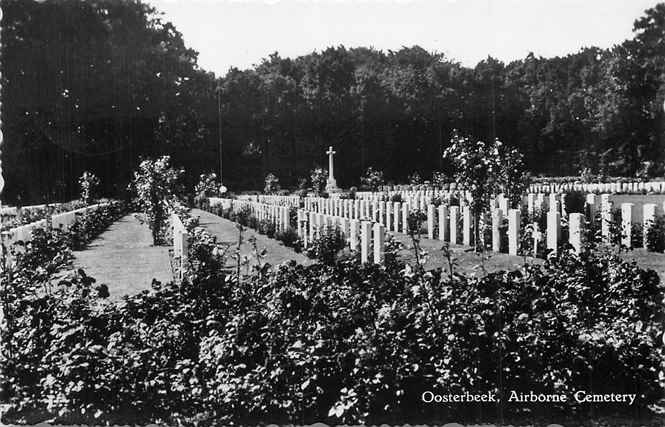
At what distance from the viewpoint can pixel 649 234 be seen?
934 centimetres

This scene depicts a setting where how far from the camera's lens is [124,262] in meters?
11.4

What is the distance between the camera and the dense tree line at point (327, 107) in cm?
3064

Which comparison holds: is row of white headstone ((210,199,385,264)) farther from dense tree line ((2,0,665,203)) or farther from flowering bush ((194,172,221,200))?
flowering bush ((194,172,221,200))

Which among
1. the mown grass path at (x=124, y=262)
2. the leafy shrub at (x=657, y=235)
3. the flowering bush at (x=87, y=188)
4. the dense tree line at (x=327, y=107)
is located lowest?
the mown grass path at (x=124, y=262)

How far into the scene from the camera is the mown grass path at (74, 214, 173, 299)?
900cm

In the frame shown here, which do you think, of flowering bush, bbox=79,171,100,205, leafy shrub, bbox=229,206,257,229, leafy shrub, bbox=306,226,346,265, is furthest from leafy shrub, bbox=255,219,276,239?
flowering bush, bbox=79,171,100,205

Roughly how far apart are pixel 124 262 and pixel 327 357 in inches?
328

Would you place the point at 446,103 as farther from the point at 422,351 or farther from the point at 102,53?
the point at 422,351

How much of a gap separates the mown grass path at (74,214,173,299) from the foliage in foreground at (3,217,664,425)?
3.64m

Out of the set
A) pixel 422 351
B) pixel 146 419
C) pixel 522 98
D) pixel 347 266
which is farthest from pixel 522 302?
pixel 522 98

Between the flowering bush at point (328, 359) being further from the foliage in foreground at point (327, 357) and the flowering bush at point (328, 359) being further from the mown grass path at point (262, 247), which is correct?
the mown grass path at point (262, 247)

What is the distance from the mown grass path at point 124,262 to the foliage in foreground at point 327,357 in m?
3.64

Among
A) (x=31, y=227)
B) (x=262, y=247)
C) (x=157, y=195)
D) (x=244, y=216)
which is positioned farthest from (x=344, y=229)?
(x=244, y=216)

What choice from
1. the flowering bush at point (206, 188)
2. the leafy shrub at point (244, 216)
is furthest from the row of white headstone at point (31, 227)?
the flowering bush at point (206, 188)
